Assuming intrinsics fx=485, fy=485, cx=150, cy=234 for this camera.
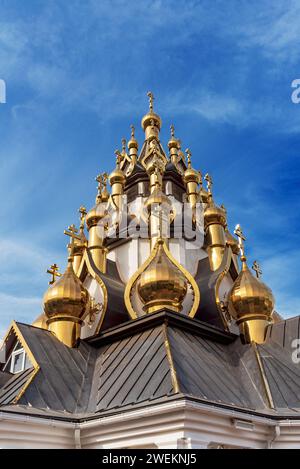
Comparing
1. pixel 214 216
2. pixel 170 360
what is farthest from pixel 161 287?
pixel 214 216

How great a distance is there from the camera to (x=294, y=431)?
26.0 ft

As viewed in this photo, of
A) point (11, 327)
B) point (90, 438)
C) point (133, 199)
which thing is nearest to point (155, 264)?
point (11, 327)

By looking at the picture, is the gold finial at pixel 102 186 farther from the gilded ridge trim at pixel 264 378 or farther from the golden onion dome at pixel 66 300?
the gilded ridge trim at pixel 264 378

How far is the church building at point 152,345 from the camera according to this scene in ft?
23.9

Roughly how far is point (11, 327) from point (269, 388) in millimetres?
5606

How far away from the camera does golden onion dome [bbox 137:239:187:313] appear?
10.7 m

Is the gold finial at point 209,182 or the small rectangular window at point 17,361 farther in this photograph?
the gold finial at point 209,182

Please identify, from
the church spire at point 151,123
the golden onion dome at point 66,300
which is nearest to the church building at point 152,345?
the golden onion dome at point 66,300

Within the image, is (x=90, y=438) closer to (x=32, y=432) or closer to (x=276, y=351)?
(x=32, y=432)

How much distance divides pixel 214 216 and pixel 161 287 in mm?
5132

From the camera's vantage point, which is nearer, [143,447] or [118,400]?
[143,447]

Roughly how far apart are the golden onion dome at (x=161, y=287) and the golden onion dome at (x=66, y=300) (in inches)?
57.9

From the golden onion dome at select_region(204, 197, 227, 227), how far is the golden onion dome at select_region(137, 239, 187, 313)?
14.8ft

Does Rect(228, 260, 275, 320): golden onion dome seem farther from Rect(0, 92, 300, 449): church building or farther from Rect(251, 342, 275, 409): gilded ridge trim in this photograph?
Rect(251, 342, 275, 409): gilded ridge trim
